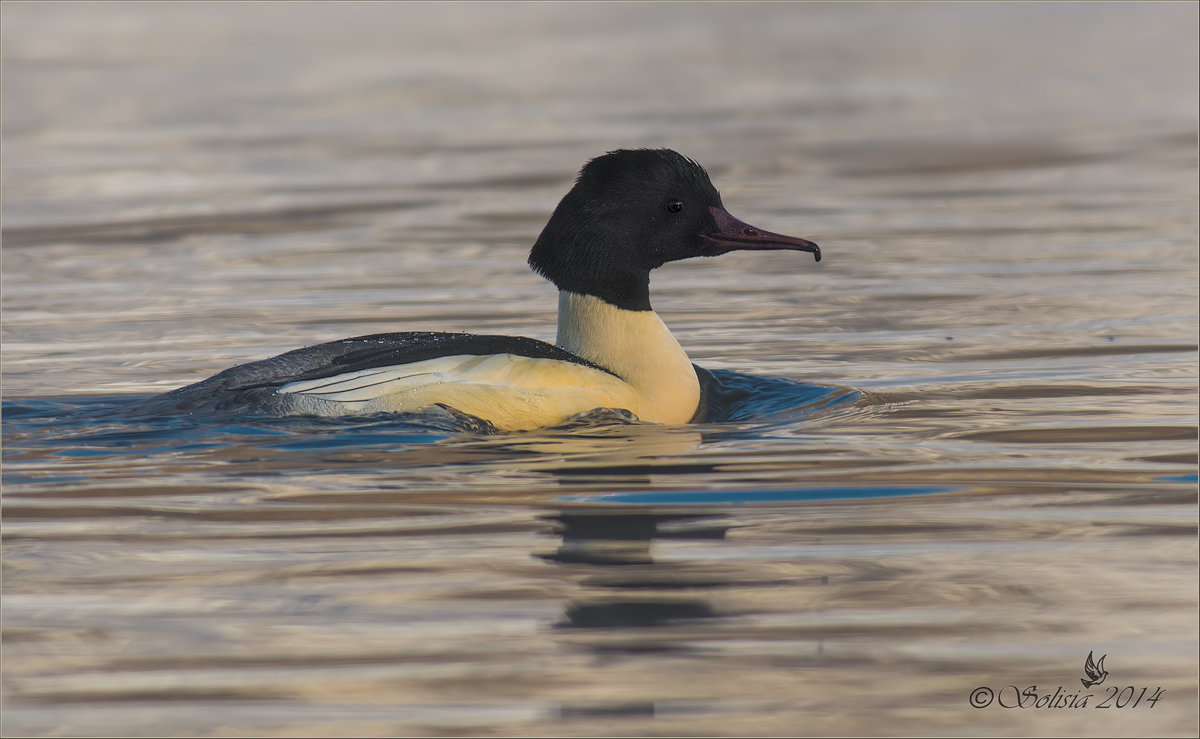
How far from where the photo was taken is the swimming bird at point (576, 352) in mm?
7078

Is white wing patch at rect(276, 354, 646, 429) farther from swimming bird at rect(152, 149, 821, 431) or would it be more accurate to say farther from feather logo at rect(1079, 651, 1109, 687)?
feather logo at rect(1079, 651, 1109, 687)

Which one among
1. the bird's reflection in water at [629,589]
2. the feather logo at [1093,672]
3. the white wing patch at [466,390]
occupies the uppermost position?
the white wing patch at [466,390]

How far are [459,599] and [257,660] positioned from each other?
64 centimetres

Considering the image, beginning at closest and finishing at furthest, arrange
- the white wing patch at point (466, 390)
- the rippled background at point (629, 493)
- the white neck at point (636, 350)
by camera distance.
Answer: the rippled background at point (629, 493), the white wing patch at point (466, 390), the white neck at point (636, 350)

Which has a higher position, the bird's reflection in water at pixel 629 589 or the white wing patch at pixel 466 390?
the white wing patch at pixel 466 390

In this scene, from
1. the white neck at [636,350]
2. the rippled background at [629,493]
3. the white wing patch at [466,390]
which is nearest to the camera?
the rippled background at [629,493]

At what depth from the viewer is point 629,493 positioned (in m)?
6.10

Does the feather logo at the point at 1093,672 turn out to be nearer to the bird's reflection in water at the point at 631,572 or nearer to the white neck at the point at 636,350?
the bird's reflection in water at the point at 631,572

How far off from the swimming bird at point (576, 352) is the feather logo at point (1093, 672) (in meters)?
2.91

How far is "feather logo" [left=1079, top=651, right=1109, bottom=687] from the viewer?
4.48m

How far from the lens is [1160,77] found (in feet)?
70.9

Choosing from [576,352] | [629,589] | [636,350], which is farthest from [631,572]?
[576,352]

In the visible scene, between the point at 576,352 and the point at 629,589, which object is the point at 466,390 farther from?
the point at 629,589

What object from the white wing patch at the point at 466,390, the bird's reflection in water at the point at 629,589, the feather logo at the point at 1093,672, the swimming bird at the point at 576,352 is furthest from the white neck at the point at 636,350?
the feather logo at the point at 1093,672
